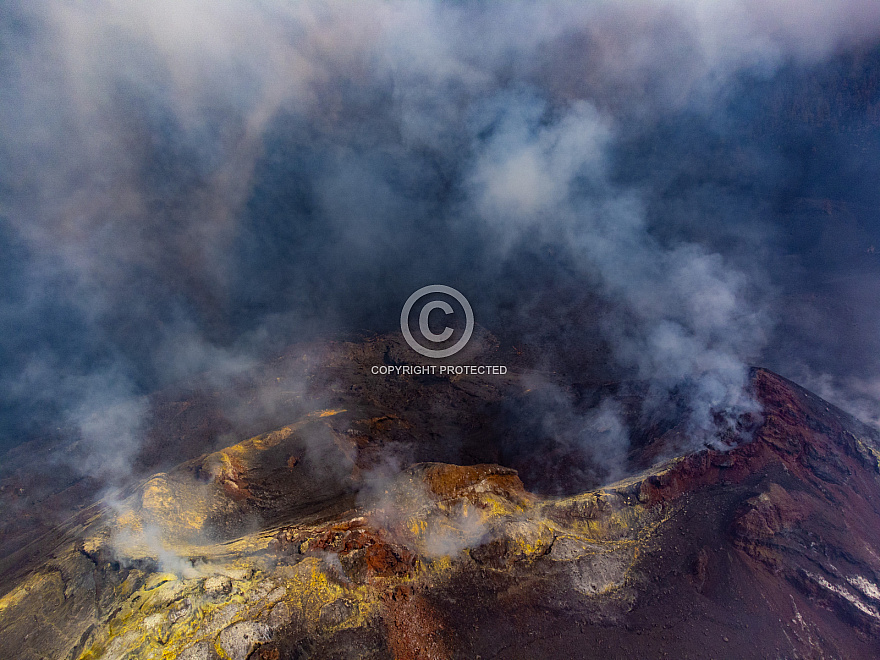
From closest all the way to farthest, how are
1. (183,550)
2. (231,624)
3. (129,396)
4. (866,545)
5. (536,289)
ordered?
(231,624) < (866,545) < (183,550) < (129,396) < (536,289)

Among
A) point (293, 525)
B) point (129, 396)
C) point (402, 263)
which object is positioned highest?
point (402, 263)

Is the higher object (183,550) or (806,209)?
(806,209)

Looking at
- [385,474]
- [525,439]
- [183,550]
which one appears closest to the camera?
[183,550]

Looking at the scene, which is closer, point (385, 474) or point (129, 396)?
point (385, 474)

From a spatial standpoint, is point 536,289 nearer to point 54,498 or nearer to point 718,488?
point 718,488

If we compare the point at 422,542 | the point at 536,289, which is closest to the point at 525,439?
the point at 422,542

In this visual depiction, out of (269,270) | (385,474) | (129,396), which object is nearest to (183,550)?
(385,474)
